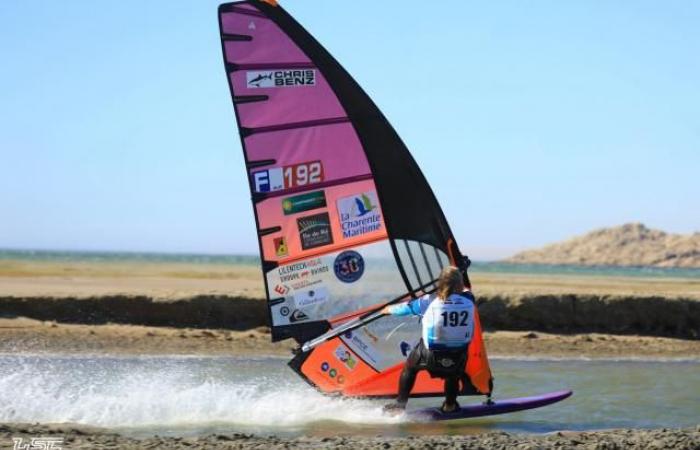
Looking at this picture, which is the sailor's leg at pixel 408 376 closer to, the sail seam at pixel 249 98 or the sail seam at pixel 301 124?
the sail seam at pixel 301 124

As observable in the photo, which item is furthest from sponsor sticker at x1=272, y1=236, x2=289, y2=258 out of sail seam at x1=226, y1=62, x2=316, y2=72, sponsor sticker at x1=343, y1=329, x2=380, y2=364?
sail seam at x1=226, y1=62, x2=316, y2=72

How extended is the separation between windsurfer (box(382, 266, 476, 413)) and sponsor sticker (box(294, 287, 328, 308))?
0.74m

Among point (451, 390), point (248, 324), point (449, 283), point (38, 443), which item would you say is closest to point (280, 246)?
point (449, 283)

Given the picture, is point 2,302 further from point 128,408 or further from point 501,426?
point 501,426

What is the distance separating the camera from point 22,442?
19.1 feet

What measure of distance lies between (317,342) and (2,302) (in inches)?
265

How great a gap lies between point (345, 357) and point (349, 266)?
2.60ft

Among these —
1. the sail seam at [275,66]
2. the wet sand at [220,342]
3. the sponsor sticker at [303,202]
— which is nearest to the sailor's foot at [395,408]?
the sponsor sticker at [303,202]

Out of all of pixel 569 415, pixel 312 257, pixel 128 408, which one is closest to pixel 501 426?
pixel 569 415

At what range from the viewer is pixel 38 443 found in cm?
584

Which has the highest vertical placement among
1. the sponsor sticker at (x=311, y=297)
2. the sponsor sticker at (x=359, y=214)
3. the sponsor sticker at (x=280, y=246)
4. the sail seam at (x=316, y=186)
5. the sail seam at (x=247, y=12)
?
the sail seam at (x=247, y=12)

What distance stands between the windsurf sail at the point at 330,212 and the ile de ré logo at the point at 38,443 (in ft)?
8.74

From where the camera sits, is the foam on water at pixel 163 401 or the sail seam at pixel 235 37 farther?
the sail seam at pixel 235 37

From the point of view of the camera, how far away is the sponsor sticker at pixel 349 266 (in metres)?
8.36
